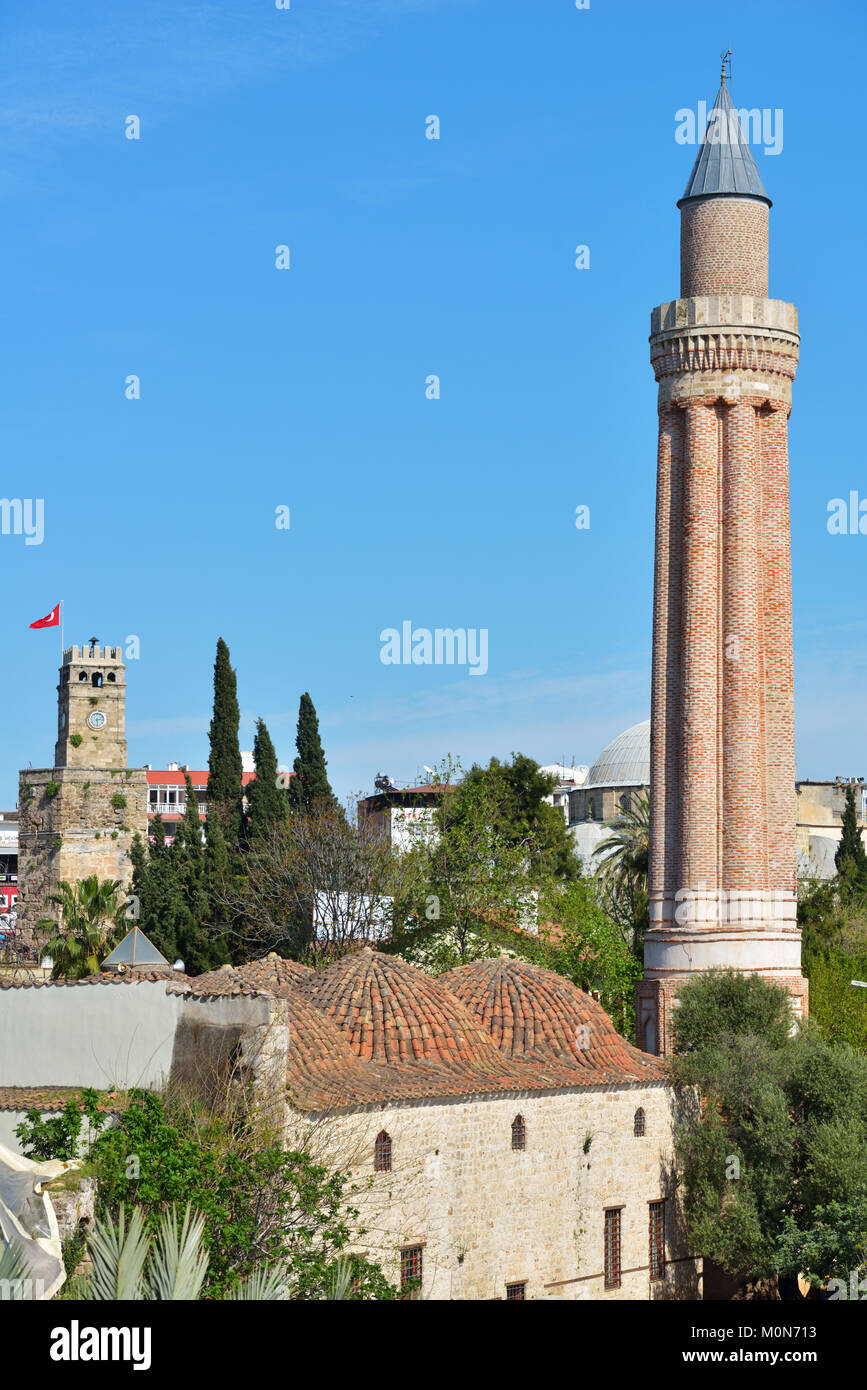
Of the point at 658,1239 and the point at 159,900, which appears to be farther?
the point at 159,900

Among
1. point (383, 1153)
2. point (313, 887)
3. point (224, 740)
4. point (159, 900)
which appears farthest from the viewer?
point (224, 740)

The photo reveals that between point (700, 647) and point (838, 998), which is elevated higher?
point (700, 647)

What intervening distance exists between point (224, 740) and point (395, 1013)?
1338 inches

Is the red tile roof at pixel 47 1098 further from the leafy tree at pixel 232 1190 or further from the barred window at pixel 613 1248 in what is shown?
the barred window at pixel 613 1248

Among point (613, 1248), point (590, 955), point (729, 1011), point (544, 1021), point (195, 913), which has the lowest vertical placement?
point (613, 1248)

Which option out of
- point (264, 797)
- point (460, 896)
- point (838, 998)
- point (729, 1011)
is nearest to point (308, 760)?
point (264, 797)

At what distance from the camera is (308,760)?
202 feet

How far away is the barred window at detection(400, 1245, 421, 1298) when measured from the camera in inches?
995

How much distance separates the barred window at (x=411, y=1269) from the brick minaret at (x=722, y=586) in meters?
11.9

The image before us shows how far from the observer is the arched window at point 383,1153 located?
25.1 meters

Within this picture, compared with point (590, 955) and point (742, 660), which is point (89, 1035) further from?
point (590, 955)
